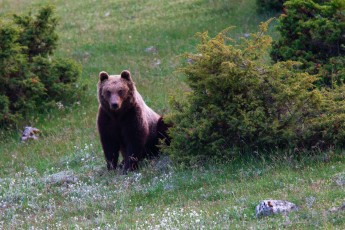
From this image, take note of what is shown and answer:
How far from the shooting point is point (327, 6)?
13.2 metres

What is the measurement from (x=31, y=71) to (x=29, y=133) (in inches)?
91.7

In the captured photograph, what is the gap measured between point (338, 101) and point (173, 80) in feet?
27.8

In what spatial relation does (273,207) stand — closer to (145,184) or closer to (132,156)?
(145,184)

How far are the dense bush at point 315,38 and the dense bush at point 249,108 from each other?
1.48 meters

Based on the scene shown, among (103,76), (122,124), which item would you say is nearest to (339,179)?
(122,124)

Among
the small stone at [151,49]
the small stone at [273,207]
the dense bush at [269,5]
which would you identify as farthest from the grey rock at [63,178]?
the dense bush at [269,5]

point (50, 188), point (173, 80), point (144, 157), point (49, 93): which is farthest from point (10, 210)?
point (173, 80)

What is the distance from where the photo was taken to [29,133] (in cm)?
1644

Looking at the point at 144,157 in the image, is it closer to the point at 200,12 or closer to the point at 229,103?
the point at 229,103

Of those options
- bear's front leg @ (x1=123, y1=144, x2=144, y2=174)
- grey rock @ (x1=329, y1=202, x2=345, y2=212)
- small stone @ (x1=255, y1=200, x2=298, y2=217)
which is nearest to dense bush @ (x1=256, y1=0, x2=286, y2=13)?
bear's front leg @ (x1=123, y1=144, x2=144, y2=174)

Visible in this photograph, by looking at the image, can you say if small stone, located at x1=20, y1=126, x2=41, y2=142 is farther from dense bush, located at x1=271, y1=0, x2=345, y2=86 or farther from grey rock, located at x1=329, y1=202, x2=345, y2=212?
grey rock, located at x1=329, y1=202, x2=345, y2=212

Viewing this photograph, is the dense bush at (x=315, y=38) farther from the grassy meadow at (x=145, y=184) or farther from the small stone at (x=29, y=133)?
the small stone at (x=29, y=133)

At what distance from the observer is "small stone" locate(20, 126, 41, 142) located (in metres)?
16.3

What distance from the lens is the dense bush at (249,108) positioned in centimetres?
1103
